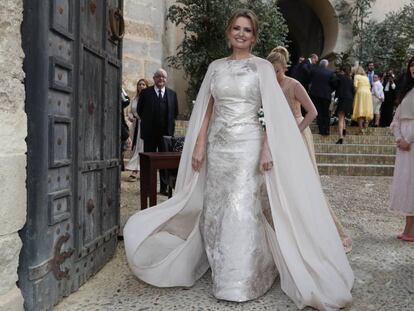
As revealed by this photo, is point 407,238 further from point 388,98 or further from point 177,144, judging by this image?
point 388,98

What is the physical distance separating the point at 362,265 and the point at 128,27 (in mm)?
8752

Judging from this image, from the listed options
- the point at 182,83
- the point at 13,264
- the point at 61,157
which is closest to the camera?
the point at 13,264

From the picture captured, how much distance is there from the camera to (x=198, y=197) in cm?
338

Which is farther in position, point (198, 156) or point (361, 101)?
point (361, 101)

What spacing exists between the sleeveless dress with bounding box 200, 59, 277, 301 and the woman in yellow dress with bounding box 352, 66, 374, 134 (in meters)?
9.43

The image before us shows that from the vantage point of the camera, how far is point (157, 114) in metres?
7.11

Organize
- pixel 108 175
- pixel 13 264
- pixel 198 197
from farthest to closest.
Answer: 1. pixel 108 175
2. pixel 198 197
3. pixel 13 264

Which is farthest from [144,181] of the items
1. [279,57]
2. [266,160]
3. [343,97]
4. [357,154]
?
[343,97]

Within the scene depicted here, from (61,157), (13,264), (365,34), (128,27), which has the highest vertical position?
(365,34)

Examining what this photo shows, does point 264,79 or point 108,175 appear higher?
point 264,79

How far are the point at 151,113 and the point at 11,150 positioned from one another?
15.7 ft

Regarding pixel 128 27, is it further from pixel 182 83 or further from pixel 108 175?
pixel 108 175

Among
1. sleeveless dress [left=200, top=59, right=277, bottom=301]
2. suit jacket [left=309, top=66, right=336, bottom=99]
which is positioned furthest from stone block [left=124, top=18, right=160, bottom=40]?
sleeveless dress [left=200, top=59, right=277, bottom=301]

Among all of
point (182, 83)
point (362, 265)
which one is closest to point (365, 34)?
point (182, 83)
